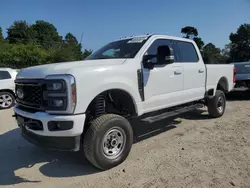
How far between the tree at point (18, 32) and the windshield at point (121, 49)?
2493 inches

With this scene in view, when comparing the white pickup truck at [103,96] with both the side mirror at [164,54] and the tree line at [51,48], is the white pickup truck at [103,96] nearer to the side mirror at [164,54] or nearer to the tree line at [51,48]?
the side mirror at [164,54]

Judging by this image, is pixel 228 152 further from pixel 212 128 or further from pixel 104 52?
pixel 104 52

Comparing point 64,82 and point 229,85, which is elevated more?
point 64,82

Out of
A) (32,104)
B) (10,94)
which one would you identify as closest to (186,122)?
(32,104)

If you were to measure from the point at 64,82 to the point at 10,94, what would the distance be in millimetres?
7901

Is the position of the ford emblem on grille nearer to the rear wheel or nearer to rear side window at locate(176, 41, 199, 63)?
rear side window at locate(176, 41, 199, 63)

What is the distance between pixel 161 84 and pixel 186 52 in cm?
154

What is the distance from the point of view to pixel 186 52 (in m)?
5.79

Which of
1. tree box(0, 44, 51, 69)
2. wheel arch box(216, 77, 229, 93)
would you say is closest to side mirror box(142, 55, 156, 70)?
wheel arch box(216, 77, 229, 93)

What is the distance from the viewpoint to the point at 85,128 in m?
3.79

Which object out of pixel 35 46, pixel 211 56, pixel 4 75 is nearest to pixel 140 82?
pixel 211 56

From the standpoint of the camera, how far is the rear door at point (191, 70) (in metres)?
5.45

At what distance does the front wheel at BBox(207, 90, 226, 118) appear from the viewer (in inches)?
262

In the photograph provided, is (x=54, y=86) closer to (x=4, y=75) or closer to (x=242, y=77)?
(x=4, y=75)
